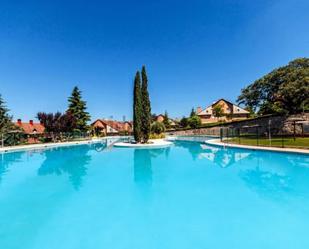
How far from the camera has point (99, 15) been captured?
525 inches

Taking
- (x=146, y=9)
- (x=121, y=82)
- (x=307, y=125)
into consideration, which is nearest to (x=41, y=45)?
(x=146, y=9)

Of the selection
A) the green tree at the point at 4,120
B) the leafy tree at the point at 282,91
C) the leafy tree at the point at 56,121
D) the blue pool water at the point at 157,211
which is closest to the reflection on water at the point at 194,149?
the blue pool water at the point at 157,211

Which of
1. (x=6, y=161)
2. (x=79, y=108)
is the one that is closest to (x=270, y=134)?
(x=6, y=161)

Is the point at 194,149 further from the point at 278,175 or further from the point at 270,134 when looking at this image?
the point at 270,134

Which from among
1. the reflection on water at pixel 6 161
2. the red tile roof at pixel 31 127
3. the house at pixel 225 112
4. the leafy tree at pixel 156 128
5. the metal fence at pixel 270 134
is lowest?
the reflection on water at pixel 6 161

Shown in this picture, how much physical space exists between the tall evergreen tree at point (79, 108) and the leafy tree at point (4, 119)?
9.16 metres

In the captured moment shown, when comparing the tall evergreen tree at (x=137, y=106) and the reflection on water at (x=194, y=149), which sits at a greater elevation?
the tall evergreen tree at (x=137, y=106)

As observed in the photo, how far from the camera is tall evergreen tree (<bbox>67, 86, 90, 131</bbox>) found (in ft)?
104

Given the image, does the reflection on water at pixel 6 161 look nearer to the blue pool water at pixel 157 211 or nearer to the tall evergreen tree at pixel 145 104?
the blue pool water at pixel 157 211

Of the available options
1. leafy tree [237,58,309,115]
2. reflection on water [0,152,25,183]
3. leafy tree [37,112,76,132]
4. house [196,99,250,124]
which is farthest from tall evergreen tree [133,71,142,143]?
house [196,99,250,124]

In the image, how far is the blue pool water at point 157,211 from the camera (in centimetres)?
333

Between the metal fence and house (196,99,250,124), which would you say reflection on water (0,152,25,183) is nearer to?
the metal fence

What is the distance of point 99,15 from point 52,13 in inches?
115

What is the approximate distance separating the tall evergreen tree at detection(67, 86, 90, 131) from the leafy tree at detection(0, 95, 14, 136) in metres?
9.16
